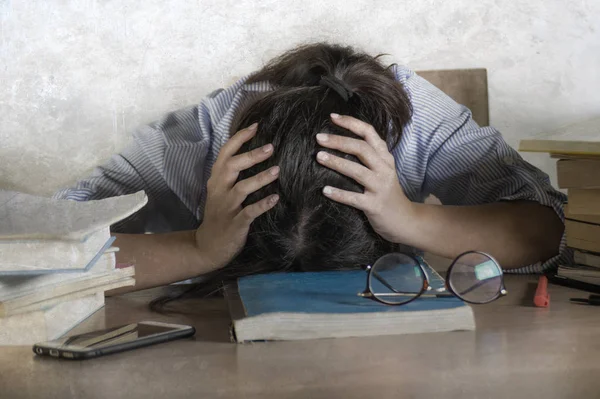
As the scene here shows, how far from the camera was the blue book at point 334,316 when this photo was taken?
73cm

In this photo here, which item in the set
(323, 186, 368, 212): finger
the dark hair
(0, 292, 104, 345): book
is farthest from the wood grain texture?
(0, 292, 104, 345): book

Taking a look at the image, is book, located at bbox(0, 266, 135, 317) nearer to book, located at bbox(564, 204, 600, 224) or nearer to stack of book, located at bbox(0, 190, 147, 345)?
stack of book, located at bbox(0, 190, 147, 345)

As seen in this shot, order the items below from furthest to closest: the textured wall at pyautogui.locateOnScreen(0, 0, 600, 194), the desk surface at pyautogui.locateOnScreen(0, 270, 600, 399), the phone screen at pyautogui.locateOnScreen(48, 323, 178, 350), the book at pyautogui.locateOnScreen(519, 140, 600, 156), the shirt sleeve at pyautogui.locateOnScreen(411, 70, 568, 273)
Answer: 1. the textured wall at pyautogui.locateOnScreen(0, 0, 600, 194)
2. the shirt sleeve at pyautogui.locateOnScreen(411, 70, 568, 273)
3. the book at pyautogui.locateOnScreen(519, 140, 600, 156)
4. the phone screen at pyautogui.locateOnScreen(48, 323, 178, 350)
5. the desk surface at pyautogui.locateOnScreen(0, 270, 600, 399)

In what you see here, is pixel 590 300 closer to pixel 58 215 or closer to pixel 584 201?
pixel 584 201

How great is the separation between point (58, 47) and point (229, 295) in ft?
2.95

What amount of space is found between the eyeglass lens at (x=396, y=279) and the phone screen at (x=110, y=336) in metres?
0.23

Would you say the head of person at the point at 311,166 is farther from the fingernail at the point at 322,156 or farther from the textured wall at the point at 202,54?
the textured wall at the point at 202,54

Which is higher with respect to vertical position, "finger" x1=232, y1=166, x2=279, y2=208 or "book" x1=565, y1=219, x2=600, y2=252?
"finger" x1=232, y1=166, x2=279, y2=208

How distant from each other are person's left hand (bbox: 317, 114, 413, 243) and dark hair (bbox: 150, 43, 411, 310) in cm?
2

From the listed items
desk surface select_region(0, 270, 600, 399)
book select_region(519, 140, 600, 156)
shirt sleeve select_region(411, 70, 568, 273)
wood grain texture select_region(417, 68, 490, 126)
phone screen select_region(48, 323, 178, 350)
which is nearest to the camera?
desk surface select_region(0, 270, 600, 399)

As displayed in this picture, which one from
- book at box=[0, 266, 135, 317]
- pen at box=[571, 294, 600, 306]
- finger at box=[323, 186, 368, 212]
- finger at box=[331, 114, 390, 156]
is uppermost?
finger at box=[331, 114, 390, 156]

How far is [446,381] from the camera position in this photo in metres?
0.62

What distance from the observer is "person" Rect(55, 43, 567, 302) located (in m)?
0.96

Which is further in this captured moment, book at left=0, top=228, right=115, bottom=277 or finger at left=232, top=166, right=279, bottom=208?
finger at left=232, top=166, right=279, bottom=208
